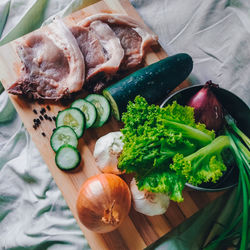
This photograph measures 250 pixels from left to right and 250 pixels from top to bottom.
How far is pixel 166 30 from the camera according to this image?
237cm

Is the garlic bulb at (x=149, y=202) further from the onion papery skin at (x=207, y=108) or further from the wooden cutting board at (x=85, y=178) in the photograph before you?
the onion papery skin at (x=207, y=108)

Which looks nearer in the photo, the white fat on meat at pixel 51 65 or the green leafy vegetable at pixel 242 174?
the green leafy vegetable at pixel 242 174

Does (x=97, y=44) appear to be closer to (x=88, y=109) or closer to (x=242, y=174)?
(x=88, y=109)

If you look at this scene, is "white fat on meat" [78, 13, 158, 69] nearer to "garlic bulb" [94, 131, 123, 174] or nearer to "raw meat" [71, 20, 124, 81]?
"raw meat" [71, 20, 124, 81]

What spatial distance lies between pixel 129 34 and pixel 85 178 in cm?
104

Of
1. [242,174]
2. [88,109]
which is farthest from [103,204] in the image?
[242,174]

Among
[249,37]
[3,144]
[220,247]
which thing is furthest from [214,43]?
[3,144]

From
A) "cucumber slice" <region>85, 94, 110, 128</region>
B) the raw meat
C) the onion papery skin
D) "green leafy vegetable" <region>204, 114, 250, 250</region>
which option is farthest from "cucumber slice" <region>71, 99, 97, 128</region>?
"green leafy vegetable" <region>204, 114, 250, 250</region>

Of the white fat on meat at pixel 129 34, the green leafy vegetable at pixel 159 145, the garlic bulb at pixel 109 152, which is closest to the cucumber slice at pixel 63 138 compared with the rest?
the garlic bulb at pixel 109 152

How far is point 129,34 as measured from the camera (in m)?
2.21

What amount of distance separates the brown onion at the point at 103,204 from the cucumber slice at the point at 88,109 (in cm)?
38

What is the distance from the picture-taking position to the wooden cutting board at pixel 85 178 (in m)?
1.89

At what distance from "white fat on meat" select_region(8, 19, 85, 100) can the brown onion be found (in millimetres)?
648

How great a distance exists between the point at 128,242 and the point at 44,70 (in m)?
1.22
